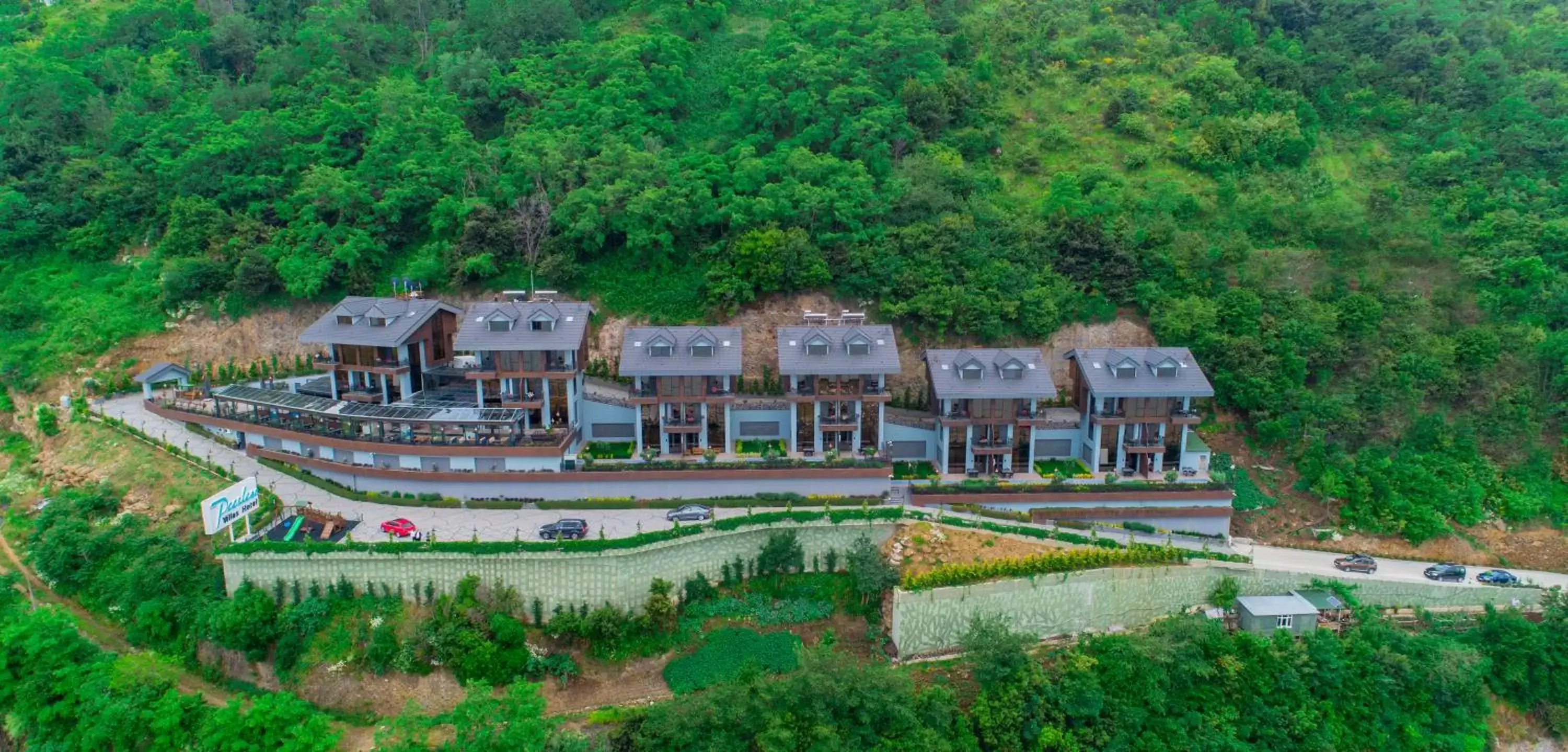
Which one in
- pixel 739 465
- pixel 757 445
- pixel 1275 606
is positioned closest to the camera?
pixel 1275 606

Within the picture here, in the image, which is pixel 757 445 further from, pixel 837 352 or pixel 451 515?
pixel 451 515

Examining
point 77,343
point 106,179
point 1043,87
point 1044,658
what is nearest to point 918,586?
point 1044,658

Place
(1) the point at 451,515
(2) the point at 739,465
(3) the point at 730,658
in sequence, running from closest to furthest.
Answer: (3) the point at 730,658
(1) the point at 451,515
(2) the point at 739,465

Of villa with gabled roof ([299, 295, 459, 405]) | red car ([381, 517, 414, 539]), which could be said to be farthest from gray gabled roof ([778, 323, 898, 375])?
villa with gabled roof ([299, 295, 459, 405])

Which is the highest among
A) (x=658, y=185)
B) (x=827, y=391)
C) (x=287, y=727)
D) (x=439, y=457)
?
(x=658, y=185)

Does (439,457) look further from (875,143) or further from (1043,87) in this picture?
(1043,87)

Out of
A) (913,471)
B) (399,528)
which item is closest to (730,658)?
(913,471)
